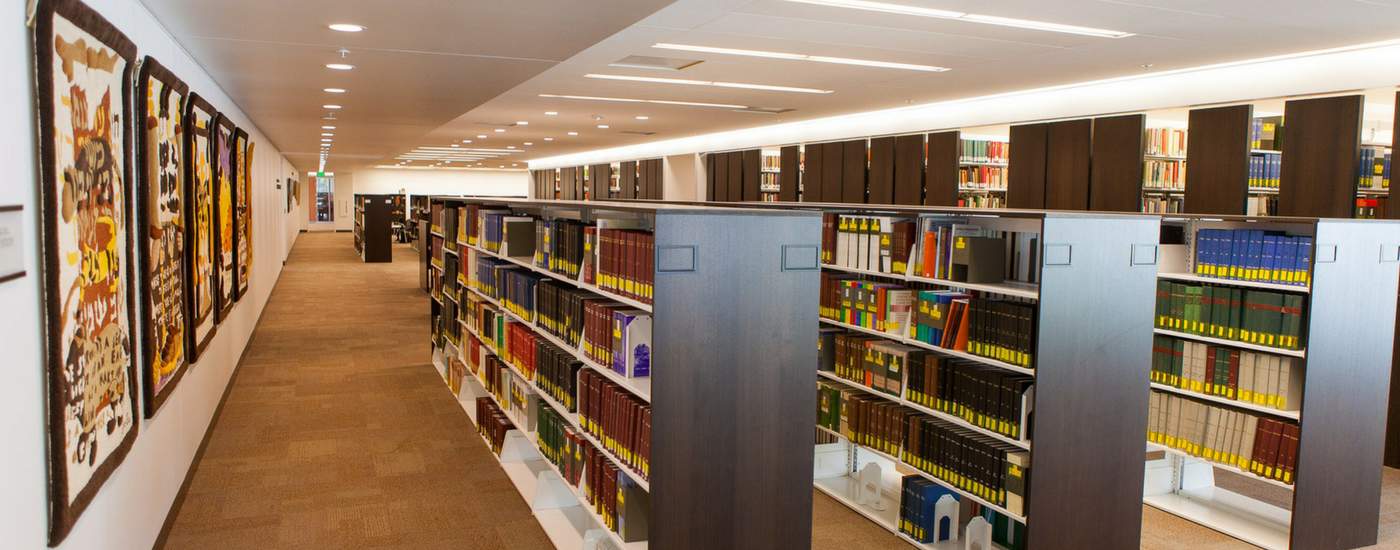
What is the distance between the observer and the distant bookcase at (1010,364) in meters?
3.94

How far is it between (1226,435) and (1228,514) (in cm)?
60

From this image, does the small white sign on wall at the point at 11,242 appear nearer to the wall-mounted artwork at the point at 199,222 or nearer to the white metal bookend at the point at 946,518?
the wall-mounted artwork at the point at 199,222

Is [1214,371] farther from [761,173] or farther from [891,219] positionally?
[761,173]

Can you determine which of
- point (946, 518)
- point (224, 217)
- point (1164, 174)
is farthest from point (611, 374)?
point (1164, 174)

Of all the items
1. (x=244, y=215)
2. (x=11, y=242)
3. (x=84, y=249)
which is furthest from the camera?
(x=244, y=215)

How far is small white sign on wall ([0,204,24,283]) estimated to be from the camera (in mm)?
2096

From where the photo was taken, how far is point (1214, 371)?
5.00 metres

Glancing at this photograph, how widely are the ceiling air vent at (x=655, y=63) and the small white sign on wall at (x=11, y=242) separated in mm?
4597

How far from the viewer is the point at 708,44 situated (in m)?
5.91

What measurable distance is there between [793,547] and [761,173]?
30.7 ft

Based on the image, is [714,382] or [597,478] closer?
[714,382]

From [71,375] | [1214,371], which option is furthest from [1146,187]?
[71,375]

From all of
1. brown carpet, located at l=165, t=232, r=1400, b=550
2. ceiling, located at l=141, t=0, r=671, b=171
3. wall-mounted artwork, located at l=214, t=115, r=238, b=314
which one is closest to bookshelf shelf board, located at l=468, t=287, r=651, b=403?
brown carpet, located at l=165, t=232, r=1400, b=550

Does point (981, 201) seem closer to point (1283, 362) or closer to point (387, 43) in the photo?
point (1283, 362)
